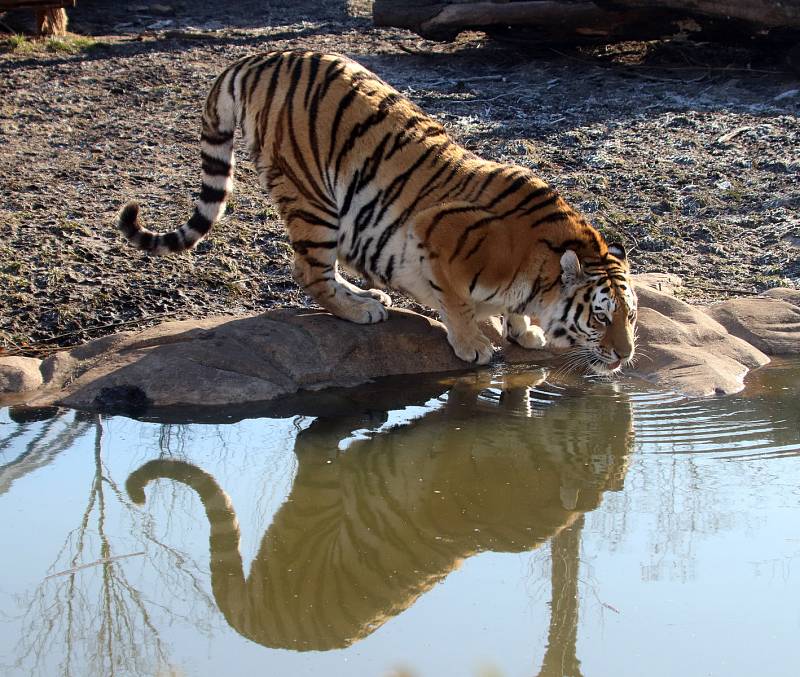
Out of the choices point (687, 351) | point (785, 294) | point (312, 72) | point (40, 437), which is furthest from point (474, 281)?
point (40, 437)

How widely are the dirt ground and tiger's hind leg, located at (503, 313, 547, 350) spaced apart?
1.31 meters

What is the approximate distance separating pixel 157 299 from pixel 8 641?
3.23m

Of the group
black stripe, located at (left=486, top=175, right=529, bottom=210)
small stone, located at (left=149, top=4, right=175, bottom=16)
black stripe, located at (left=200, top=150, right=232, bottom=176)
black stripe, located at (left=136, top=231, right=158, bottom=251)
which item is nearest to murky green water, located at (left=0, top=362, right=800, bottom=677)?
black stripe, located at (left=486, top=175, right=529, bottom=210)

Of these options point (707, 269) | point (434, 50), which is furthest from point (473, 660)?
point (434, 50)

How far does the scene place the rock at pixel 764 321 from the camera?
5.88 metres

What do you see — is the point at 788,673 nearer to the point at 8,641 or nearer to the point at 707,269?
the point at 8,641

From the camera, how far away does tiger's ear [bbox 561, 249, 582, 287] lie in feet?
17.0

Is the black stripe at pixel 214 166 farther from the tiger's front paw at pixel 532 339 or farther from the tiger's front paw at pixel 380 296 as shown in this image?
the tiger's front paw at pixel 532 339

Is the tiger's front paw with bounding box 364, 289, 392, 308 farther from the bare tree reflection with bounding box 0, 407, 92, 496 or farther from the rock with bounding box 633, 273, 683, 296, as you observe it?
the bare tree reflection with bounding box 0, 407, 92, 496

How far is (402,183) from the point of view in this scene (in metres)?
5.58

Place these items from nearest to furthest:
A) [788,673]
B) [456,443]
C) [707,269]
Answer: [788,673]
[456,443]
[707,269]

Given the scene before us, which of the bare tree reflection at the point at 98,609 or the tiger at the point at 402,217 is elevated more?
the tiger at the point at 402,217

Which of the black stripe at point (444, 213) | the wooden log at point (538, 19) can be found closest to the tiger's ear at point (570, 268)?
the black stripe at point (444, 213)

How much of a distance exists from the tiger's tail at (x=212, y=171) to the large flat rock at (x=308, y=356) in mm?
450
